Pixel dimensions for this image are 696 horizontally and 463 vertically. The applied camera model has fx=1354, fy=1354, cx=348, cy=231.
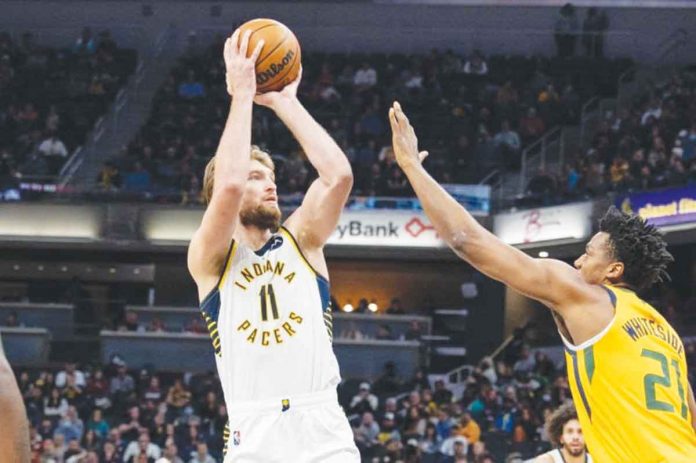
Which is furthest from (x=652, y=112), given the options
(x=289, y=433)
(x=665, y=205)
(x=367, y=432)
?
(x=289, y=433)

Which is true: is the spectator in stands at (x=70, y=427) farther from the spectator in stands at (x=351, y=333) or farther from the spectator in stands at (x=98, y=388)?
Result: the spectator in stands at (x=351, y=333)

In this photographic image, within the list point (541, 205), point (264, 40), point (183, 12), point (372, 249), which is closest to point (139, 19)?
point (183, 12)

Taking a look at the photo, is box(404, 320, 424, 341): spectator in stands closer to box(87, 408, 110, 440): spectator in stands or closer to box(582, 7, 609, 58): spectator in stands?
box(87, 408, 110, 440): spectator in stands

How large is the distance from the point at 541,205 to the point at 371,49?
858 centimetres

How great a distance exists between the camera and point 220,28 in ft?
102

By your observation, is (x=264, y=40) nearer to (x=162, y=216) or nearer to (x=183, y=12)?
(x=162, y=216)

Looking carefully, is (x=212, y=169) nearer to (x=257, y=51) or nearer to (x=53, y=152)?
(x=257, y=51)

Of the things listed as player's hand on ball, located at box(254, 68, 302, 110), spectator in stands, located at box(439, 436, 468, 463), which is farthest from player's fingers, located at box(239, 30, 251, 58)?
spectator in stands, located at box(439, 436, 468, 463)

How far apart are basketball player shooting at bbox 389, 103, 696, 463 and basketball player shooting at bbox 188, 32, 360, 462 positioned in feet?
1.53

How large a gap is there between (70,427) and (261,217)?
14.2 metres

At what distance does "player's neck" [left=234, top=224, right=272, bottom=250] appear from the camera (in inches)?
211

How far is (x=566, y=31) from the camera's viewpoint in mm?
29672

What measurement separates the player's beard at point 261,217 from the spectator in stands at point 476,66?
23784 mm

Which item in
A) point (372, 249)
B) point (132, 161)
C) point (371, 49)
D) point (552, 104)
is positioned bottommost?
point (372, 249)
